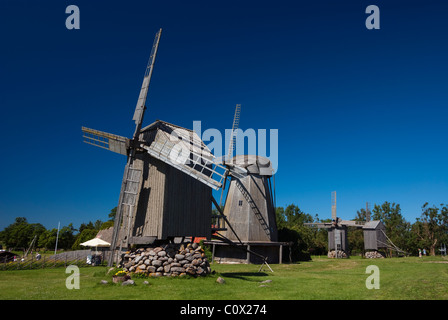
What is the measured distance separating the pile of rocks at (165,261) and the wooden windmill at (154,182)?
22.7 inches

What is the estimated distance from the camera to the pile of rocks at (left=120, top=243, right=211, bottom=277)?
14797mm

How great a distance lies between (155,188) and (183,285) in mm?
5206

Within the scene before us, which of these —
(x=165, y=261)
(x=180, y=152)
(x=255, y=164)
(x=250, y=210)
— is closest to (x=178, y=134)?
(x=180, y=152)

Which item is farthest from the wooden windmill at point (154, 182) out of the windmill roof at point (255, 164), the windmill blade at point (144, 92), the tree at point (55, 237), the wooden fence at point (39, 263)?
the tree at point (55, 237)

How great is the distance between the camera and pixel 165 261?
49.3 ft

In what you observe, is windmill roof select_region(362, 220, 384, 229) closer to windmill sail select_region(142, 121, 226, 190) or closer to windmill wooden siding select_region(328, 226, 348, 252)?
windmill wooden siding select_region(328, 226, 348, 252)

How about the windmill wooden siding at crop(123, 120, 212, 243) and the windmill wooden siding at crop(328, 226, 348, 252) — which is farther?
the windmill wooden siding at crop(328, 226, 348, 252)

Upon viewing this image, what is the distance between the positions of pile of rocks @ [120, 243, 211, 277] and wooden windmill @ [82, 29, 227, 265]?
22.7 inches

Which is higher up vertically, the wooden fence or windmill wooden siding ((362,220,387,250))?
windmill wooden siding ((362,220,387,250))

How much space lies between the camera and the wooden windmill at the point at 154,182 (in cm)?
1537

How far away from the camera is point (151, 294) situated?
1080 cm

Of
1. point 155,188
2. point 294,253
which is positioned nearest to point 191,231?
point 155,188

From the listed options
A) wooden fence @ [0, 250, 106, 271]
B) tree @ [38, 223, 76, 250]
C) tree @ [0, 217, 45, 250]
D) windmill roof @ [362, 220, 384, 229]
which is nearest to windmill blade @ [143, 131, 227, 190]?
wooden fence @ [0, 250, 106, 271]

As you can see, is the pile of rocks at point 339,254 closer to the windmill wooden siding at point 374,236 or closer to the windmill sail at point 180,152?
the windmill wooden siding at point 374,236
